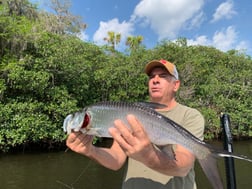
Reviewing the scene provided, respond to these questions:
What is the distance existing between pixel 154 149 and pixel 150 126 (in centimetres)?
14

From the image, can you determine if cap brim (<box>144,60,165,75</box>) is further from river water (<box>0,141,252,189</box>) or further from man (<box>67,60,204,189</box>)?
river water (<box>0,141,252,189</box>)

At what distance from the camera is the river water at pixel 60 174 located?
38.1 ft

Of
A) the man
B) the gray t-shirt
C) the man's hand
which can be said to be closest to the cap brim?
the man

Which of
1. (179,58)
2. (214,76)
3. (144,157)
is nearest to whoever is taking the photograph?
(144,157)

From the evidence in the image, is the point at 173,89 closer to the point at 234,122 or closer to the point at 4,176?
the point at 4,176

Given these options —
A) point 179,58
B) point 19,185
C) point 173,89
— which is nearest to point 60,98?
point 19,185

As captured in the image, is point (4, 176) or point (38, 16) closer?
point (4, 176)

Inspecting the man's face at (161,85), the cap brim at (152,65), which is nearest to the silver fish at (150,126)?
the man's face at (161,85)

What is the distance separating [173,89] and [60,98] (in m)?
14.5

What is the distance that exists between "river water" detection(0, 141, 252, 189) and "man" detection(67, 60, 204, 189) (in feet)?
29.3

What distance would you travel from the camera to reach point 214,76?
24625 mm

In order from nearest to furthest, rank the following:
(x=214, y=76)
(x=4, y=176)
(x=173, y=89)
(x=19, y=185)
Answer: (x=173, y=89)
(x=19, y=185)
(x=4, y=176)
(x=214, y=76)

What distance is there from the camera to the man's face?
Answer: 2.57 m

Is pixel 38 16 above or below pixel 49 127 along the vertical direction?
above
